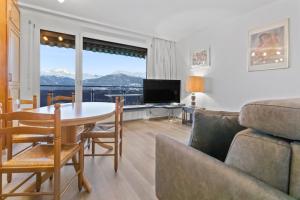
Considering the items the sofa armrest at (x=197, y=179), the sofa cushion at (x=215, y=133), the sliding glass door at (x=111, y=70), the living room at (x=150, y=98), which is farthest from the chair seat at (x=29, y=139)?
the sliding glass door at (x=111, y=70)

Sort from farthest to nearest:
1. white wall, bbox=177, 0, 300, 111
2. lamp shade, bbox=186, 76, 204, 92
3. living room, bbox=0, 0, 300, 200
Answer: lamp shade, bbox=186, 76, 204, 92 → white wall, bbox=177, 0, 300, 111 → living room, bbox=0, 0, 300, 200

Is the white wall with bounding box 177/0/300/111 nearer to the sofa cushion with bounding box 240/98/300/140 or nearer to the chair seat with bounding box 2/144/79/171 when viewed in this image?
the sofa cushion with bounding box 240/98/300/140

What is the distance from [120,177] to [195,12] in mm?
3460

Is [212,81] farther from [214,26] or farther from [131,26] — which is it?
[131,26]

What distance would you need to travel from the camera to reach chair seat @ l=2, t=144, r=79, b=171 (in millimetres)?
1160

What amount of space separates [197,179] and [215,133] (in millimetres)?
281

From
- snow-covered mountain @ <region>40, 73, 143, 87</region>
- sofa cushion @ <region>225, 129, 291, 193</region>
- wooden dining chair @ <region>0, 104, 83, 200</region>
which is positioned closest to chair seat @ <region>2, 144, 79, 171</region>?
wooden dining chair @ <region>0, 104, 83, 200</region>

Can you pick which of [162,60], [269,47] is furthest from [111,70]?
[269,47]

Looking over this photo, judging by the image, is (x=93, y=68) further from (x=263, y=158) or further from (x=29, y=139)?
(x=263, y=158)

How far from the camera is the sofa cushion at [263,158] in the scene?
0.56m

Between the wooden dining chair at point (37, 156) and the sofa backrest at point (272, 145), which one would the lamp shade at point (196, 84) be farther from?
the sofa backrest at point (272, 145)

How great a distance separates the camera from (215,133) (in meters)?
0.94

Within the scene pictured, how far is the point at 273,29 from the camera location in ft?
10.4

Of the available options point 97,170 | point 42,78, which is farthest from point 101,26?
point 97,170
